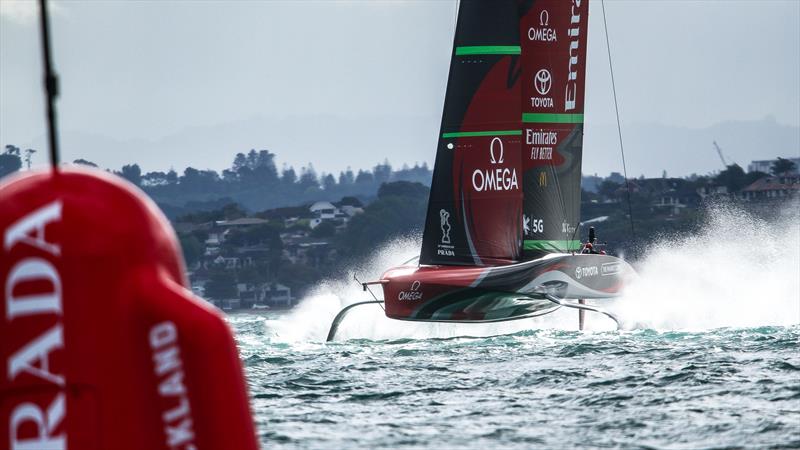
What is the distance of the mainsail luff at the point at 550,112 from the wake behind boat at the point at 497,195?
2cm

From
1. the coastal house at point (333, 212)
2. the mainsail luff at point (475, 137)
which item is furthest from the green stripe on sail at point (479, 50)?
the coastal house at point (333, 212)

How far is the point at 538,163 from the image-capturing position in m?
16.6

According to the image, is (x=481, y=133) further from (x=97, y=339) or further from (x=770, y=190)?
(x=770, y=190)

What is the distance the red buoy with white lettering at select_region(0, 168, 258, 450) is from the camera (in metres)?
2.24

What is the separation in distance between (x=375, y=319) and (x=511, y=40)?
142 inches

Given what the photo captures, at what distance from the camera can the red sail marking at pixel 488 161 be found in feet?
51.2

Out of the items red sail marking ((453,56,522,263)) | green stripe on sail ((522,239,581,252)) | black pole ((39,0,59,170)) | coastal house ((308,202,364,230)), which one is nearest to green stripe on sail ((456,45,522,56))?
red sail marking ((453,56,522,263))

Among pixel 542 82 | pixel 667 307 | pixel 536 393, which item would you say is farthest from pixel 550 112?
pixel 536 393

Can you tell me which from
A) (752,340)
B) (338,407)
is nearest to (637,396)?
(338,407)

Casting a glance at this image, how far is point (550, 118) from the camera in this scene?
16719mm

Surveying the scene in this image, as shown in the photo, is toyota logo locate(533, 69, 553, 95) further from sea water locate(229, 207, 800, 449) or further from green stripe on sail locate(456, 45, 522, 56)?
sea water locate(229, 207, 800, 449)

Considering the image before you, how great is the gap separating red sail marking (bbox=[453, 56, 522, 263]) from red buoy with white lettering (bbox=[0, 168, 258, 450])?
1340 cm

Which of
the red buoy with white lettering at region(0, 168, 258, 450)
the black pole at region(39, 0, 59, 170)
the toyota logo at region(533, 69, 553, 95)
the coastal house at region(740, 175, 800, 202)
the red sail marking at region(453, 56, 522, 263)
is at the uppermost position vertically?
the coastal house at region(740, 175, 800, 202)

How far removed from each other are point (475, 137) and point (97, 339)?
530 inches
